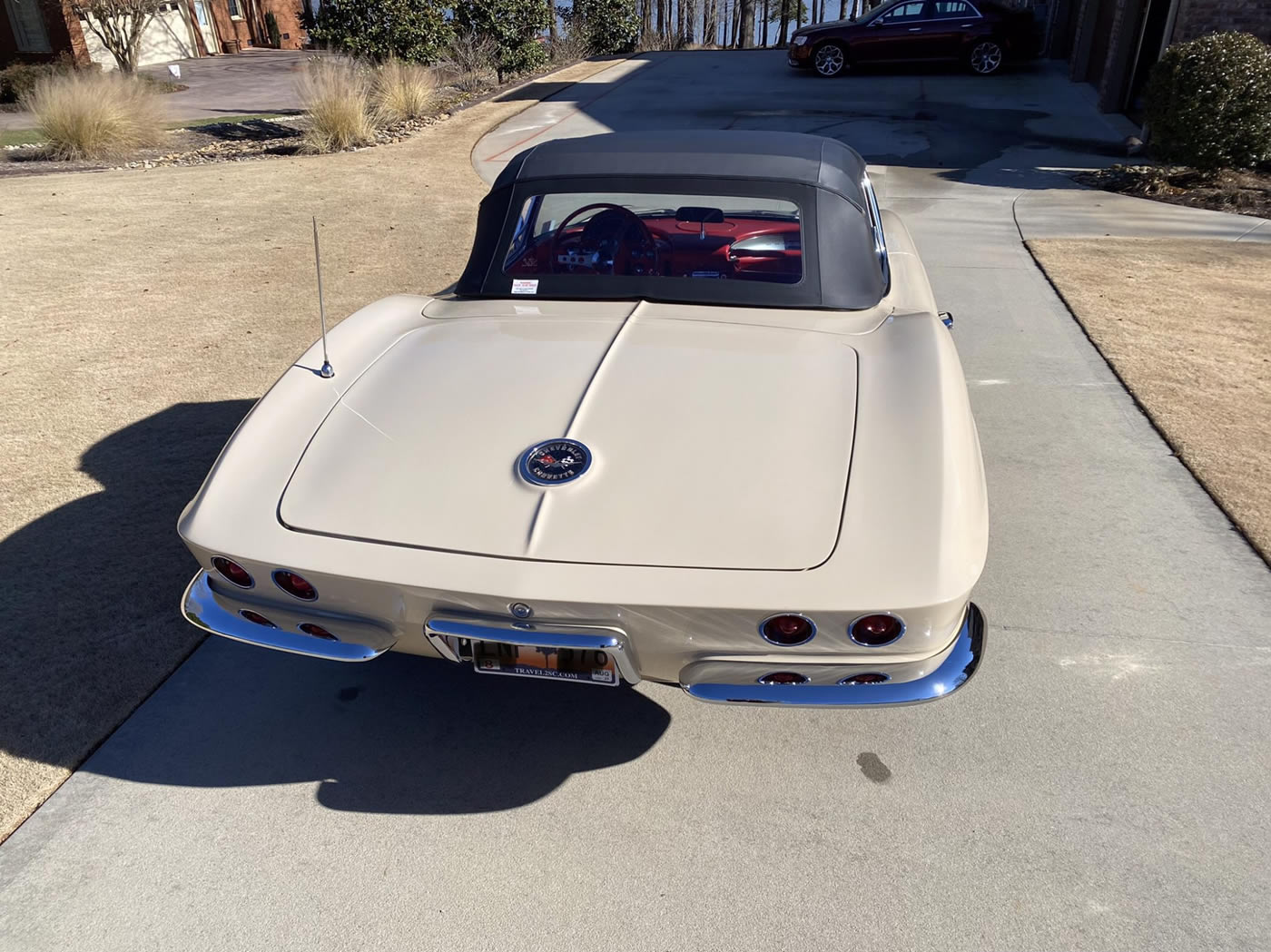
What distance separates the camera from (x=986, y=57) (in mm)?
18031

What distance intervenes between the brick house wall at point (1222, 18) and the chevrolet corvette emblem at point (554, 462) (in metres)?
12.0

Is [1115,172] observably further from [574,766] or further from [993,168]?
[574,766]

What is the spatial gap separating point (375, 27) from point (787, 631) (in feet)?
53.4

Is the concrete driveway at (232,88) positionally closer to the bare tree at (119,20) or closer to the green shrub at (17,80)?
the bare tree at (119,20)

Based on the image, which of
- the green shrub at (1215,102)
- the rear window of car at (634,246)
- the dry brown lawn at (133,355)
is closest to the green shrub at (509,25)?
the dry brown lawn at (133,355)

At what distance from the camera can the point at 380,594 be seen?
241 centimetres

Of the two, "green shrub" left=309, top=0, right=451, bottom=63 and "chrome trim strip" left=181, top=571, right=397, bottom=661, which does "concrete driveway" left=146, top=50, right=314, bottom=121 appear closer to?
"green shrub" left=309, top=0, right=451, bottom=63

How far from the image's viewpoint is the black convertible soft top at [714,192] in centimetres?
347

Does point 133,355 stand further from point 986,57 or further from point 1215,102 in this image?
point 986,57

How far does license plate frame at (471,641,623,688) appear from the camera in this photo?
244 cm

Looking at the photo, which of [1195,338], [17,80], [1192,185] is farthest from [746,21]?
[1195,338]

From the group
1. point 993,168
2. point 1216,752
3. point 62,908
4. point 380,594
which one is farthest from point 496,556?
point 993,168

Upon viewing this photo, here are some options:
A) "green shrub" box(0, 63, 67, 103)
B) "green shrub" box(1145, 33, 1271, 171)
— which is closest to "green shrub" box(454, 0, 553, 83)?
"green shrub" box(0, 63, 67, 103)

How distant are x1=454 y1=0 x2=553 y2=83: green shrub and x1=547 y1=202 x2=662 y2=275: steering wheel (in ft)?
54.5
